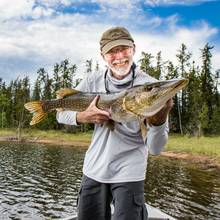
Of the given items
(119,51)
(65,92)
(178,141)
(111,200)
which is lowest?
(178,141)

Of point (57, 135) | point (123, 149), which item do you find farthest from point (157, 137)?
point (57, 135)

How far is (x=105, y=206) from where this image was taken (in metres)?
4.69

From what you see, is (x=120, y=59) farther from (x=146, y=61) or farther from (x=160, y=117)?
(x=146, y=61)

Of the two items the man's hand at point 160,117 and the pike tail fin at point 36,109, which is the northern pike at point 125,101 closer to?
the pike tail fin at point 36,109

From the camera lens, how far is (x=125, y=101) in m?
4.01

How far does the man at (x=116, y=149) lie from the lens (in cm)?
435

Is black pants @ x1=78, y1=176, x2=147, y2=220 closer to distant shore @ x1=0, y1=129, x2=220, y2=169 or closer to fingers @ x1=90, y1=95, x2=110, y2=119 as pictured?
fingers @ x1=90, y1=95, x2=110, y2=119

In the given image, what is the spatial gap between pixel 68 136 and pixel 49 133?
20.5ft

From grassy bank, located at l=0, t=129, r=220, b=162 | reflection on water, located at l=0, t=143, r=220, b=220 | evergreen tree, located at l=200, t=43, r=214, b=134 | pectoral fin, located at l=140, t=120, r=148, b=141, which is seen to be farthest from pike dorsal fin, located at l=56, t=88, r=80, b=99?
evergreen tree, located at l=200, t=43, r=214, b=134

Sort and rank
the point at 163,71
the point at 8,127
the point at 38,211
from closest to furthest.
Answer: the point at 38,211, the point at 163,71, the point at 8,127

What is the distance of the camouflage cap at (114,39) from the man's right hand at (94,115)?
64cm

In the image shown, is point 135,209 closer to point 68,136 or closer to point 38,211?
point 38,211

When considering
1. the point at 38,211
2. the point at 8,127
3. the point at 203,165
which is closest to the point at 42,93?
the point at 8,127

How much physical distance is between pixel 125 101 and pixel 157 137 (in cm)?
57
